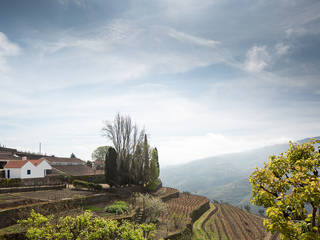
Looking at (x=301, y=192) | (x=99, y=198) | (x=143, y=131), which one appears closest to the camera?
(x=301, y=192)

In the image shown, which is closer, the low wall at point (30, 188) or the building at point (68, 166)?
the low wall at point (30, 188)

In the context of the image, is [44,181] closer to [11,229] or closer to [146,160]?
[146,160]

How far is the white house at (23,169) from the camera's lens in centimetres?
3350

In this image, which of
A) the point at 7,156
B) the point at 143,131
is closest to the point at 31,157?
the point at 7,156

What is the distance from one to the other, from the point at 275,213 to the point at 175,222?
56.1ft

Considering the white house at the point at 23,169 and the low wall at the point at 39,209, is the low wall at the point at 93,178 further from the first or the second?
the low wall at the point at 39,209

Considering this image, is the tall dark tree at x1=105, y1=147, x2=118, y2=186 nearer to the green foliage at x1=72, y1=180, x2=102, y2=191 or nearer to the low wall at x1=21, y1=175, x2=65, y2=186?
the green foliage at x1=72, y1=180, x2=102, y2=191

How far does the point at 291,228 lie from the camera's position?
18.0ft

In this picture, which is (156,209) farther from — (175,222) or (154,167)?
(154,167)

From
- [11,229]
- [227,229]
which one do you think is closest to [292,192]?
[11,229]

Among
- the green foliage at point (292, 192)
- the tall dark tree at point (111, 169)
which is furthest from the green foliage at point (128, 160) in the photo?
the green foliage at point (292, 192)

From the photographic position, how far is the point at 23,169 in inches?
1337

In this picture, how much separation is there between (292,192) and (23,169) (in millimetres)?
38155

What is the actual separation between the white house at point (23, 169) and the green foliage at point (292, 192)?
1447 inches
